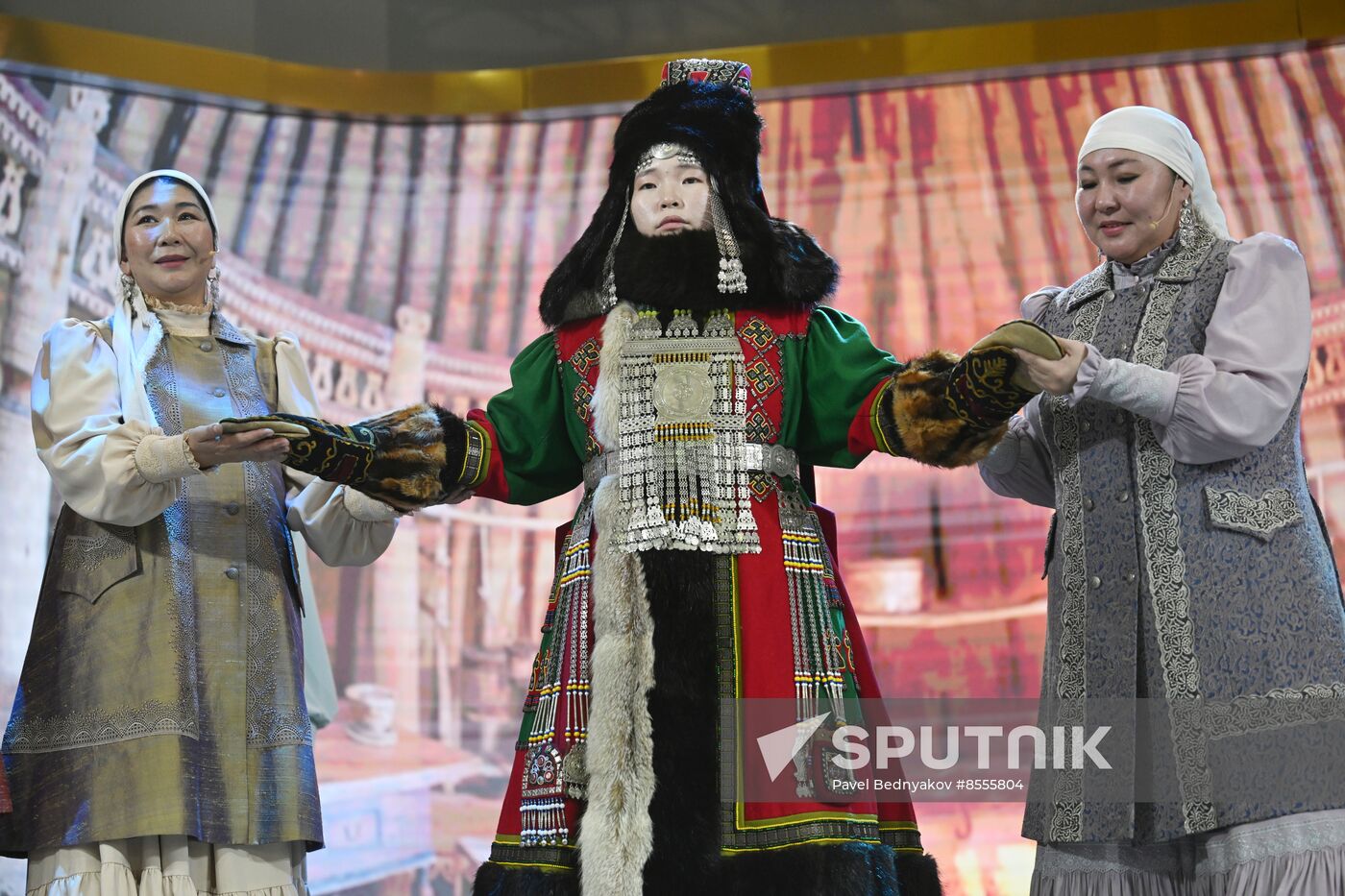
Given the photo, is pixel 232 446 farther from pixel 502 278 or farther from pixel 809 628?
pixel 502 278

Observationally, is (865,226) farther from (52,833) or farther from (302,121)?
(52,833)

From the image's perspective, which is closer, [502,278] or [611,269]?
[611,269]

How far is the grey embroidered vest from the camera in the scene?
248cm

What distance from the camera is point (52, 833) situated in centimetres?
274

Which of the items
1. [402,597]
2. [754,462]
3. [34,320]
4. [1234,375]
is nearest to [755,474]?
[754,462]

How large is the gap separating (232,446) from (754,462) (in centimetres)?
89

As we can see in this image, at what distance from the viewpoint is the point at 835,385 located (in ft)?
9.16

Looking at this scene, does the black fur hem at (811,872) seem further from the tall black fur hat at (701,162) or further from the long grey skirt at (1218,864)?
the tall black fur hat at (701,162)

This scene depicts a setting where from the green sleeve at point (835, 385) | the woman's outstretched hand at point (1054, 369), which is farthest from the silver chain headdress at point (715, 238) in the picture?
the woman's outstretched hand at point (1054, 369)

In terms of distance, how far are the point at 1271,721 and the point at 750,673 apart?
82 centimetres

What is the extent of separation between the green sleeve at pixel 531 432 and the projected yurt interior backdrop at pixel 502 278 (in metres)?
1.96

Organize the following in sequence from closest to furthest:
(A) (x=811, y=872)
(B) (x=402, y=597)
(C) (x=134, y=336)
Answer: (A) (x=811, y=872) → (C) (x=134, y=336) → (B) (x=402, y=597)

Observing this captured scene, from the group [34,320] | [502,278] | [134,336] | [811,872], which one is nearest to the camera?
[811,872]

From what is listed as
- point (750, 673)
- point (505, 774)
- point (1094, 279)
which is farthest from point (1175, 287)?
point (505, 774)
